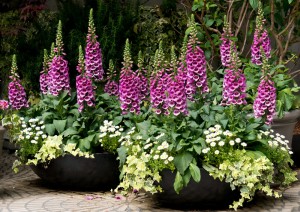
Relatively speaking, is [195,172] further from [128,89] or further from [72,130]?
[72,130]

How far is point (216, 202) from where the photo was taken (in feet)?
20.1

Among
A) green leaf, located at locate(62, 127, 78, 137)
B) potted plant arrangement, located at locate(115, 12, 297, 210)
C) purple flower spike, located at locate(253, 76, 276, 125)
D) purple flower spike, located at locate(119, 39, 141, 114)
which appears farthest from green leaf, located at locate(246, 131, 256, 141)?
green leaf, located at locate(62, 127, 78, 137)

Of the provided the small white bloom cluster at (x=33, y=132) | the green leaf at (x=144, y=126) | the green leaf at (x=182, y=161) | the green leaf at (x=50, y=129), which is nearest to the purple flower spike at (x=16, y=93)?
the small white bloom cluster at (x=33, y=132)

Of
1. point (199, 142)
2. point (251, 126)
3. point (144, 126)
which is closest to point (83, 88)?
point (144, 126)

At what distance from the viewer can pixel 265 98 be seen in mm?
6219

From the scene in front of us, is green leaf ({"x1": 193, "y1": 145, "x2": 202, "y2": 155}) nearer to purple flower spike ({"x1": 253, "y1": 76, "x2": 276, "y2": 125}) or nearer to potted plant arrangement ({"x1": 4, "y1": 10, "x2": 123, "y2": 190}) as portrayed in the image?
purple flower spike ({"x1": 253, "y1": 76, "x2": 276, "y2": 125})

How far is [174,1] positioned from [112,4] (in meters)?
0.79

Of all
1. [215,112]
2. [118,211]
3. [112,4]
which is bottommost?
[118,211]

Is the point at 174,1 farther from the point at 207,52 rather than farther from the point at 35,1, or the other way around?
the point at 35,1

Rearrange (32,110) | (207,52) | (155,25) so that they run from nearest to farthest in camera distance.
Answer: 1. (32,110)
2. (207,52)
3. (155,25)

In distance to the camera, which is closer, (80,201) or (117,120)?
(80,201)

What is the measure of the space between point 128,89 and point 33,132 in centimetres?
104

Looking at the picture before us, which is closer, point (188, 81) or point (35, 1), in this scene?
point (188, 81)

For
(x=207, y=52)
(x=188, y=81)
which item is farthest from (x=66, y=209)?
(x=207, y=52)
